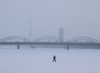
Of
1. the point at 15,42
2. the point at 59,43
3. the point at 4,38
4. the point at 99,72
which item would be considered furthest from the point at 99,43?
the point at 99,72

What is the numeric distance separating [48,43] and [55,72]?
169ft

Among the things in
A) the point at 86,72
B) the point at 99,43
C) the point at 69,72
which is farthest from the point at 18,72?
the point at 99,43

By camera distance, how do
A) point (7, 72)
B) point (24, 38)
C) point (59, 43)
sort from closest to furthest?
point (7, 72)
point (59, 43)
point (24, 38)

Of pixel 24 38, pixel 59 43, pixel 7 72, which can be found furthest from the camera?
pixel 24 38

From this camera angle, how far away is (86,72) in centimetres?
1374

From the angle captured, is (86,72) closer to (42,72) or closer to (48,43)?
(42,72)

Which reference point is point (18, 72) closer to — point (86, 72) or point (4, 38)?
point (86, 72)

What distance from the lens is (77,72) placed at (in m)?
13.7

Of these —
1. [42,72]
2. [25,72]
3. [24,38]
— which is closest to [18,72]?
[25,72]

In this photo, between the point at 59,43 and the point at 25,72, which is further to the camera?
the point at 59,43

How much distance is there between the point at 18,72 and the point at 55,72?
9.53 ft

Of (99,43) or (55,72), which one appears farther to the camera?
(99,43)

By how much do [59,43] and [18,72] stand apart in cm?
5134

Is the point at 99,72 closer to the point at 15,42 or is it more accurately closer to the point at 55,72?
the point at 55,72
